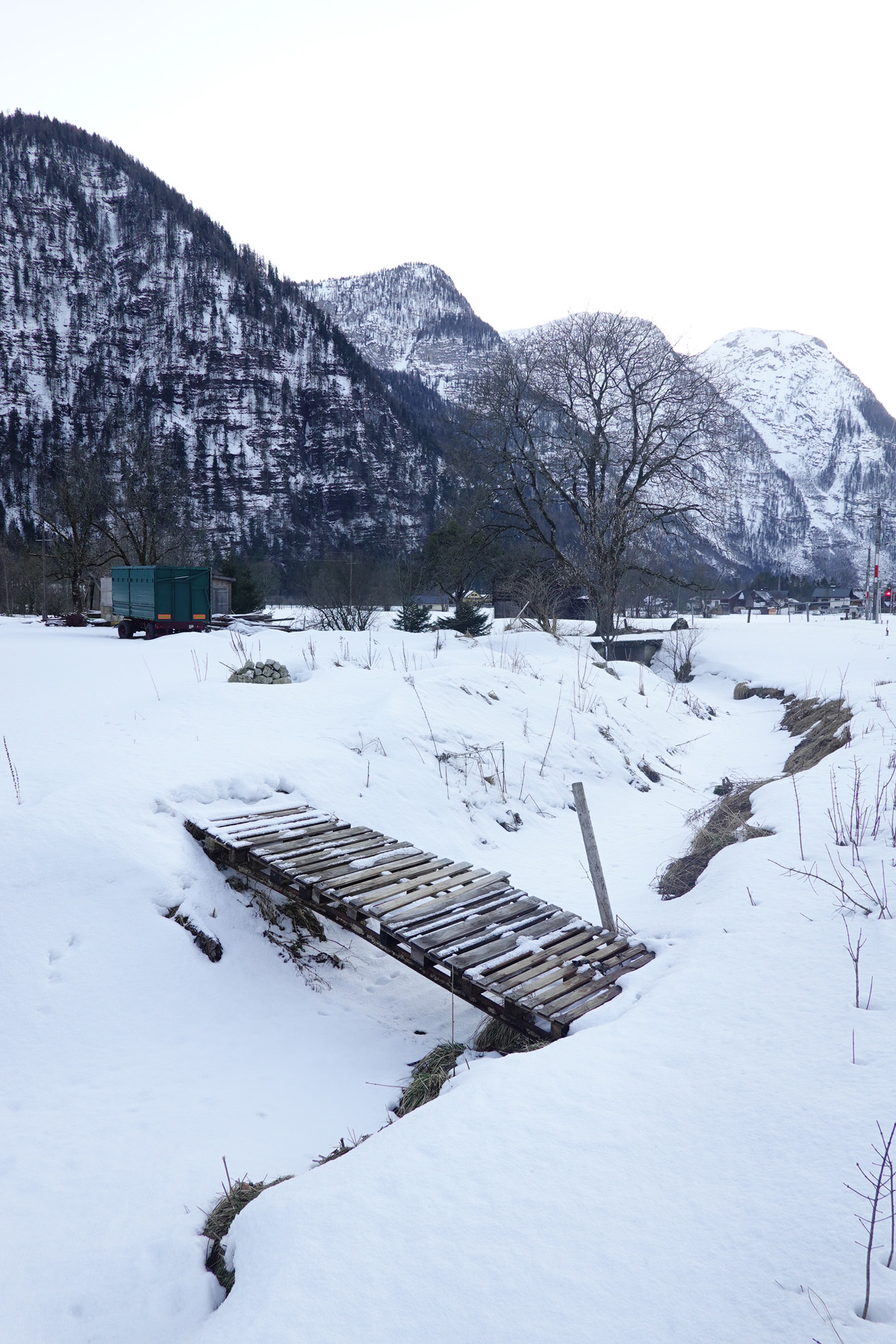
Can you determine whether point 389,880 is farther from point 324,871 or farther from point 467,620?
point 467,620

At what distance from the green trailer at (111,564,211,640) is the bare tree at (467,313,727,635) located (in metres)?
11.1

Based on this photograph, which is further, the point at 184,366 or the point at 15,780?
the point at 184,366

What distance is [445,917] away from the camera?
426 cm

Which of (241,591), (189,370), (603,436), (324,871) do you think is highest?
(189,370)

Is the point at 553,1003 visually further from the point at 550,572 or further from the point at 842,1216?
the point at 550,572

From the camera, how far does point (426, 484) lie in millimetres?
105812

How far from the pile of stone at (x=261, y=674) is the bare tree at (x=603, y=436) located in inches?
558

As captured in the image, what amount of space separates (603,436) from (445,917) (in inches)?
893

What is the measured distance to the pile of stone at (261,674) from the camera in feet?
32.1

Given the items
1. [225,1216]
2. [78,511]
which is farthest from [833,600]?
[225,1216]

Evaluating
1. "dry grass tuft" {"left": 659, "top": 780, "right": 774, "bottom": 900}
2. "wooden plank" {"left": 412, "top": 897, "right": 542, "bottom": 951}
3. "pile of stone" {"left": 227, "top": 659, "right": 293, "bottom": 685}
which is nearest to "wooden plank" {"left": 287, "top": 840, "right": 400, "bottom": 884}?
"wooden plank" {"left": 412, "top": 897, "right": 542, "bottom": 951}

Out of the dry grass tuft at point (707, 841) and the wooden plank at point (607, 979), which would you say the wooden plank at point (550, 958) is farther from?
the dry grass tuft at point (707, 841)

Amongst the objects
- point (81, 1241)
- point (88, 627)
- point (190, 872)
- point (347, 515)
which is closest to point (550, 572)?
point (88, 627)

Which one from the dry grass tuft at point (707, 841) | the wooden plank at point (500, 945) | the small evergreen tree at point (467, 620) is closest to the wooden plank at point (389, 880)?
the wooden plank at point (500, 945)
